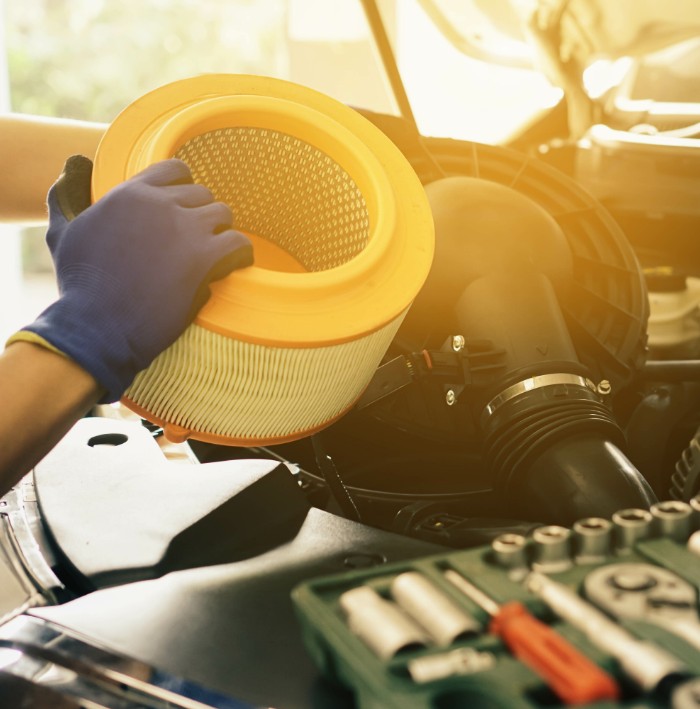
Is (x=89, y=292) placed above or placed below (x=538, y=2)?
below

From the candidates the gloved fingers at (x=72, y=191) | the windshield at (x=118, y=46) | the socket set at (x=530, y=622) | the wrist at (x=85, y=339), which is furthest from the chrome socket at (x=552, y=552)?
the windshield at (x=118, y=46)

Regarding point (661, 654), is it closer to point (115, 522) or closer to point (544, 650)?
point (544, 650)

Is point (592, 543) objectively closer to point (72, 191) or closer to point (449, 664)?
point (449, 664)

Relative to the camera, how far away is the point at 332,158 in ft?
2.39

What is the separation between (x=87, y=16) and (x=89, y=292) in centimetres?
499

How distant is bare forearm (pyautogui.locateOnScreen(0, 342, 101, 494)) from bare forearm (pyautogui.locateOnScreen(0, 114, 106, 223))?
0.57 m

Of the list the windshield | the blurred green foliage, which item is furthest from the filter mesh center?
the blurred green foliage

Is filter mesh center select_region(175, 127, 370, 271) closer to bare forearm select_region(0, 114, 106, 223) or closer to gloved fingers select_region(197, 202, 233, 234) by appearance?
gloved fingers select_region(197, 202, 233, 234)

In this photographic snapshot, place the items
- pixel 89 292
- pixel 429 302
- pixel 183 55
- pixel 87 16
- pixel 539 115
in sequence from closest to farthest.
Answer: pixel 89 292 → pixel 429 302 → pixel 539 115 → pixel 87 16 → pixel 183 55

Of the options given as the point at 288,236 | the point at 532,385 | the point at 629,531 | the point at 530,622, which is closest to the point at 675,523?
the point at 629,531

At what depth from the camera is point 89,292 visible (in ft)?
1.94

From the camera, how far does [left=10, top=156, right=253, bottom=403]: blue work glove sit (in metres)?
0.58

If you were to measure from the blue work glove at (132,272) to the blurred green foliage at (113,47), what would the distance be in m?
4.59

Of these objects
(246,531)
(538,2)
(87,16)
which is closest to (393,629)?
(246,531)
